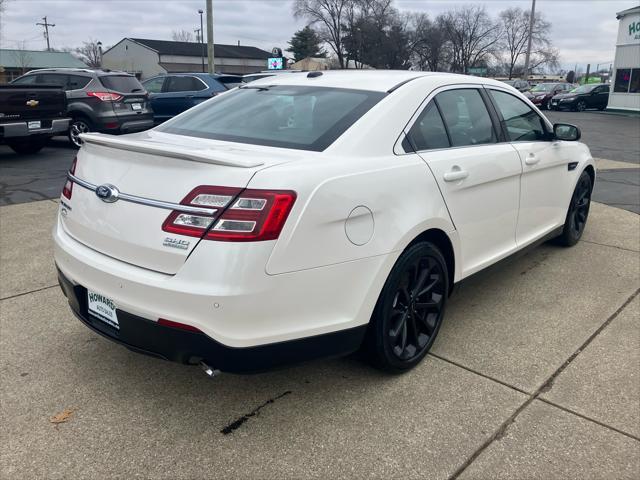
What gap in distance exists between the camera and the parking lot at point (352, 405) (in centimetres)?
241

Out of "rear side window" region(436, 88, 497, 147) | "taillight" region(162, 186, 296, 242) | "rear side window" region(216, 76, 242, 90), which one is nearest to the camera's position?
"taillight" region(162, 186, 296, 242)

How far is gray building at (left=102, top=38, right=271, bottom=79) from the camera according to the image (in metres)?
73.1

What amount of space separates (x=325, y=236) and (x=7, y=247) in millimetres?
4011

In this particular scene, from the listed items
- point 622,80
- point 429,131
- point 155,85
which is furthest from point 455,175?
point 622,80

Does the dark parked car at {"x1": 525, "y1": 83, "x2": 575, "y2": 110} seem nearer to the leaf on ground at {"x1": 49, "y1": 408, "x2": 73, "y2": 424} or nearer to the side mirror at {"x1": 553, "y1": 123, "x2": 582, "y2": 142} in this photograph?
the side mirror at {"x1": 553, "y1": 123, "x2": 582, "y2": 142}

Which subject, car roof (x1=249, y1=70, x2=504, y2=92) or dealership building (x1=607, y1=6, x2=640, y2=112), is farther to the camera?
dealership building (x1=607, y1=6, x2=640, y2=112)

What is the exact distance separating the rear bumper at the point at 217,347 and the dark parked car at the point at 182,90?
11.0m

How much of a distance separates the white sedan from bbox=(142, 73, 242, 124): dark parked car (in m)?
9.77

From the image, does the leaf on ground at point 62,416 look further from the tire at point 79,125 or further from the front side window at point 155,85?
the front side window at point 155,85

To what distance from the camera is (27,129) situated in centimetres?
972

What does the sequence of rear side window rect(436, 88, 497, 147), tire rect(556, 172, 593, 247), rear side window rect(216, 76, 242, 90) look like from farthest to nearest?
rear side window rect(216, 76, 242, 90), tire rect(556, 172, 593, 247), rear side window rect(436, 88, 497, 147)

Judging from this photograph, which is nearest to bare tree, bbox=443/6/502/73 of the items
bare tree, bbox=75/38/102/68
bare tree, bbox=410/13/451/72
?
bare tree, bbox=410/13/451/72

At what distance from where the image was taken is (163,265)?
2357 millimetres

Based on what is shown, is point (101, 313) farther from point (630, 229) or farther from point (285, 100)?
point (630, 229)
